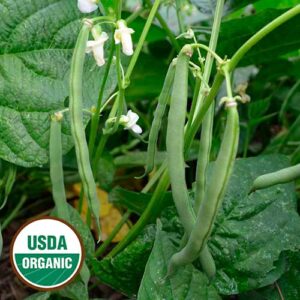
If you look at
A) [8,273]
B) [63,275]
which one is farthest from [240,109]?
[63,275]

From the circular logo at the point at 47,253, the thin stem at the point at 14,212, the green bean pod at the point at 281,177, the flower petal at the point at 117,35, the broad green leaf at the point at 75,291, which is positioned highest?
the flower petal at the point at 117,35

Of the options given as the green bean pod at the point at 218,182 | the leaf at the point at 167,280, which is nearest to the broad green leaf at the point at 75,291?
the leaf at the point at 167,280

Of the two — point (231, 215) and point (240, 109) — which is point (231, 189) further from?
point (240, 109)

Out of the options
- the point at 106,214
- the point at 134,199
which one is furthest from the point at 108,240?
the point at 106,214

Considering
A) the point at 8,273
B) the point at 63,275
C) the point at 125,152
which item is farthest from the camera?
the point at 125,152

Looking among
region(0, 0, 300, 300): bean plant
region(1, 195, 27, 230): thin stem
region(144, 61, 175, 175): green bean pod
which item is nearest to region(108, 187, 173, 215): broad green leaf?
region(0, 0, 300, 300): bean plant

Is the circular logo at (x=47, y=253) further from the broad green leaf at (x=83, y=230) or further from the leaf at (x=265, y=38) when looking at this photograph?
the leaf at (x=265, y=38)
